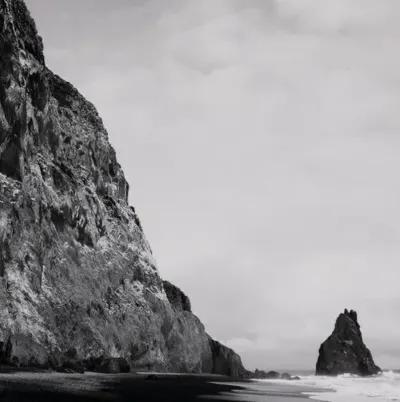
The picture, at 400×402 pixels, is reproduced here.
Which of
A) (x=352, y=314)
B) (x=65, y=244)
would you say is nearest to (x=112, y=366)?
(x=65, y=244)

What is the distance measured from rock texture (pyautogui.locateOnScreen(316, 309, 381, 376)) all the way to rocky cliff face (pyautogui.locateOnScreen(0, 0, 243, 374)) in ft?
202

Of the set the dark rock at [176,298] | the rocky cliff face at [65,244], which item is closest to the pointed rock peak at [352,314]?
the dark rock at [176,298]

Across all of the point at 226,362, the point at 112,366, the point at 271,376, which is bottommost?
the point at 271,376

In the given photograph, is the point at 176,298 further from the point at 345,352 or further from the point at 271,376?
the point at 345,352

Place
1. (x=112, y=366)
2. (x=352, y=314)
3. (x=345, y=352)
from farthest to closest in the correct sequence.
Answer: (x=352, y=314) → (x=345, y=352) → (x=112, y=366)

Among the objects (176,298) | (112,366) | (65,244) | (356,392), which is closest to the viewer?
(356,392)

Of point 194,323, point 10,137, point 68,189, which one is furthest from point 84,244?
point 194,323

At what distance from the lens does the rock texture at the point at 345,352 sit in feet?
580

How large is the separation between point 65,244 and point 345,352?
120 metres

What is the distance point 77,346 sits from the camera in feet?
284

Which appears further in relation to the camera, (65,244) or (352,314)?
(352,314)

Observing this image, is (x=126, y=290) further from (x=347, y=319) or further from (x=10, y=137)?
(x=347, y=319)

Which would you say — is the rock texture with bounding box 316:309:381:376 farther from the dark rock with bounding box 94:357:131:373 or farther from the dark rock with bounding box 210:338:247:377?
the dark rock with bounding box 94:357:131:373

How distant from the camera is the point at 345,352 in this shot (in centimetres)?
17850
